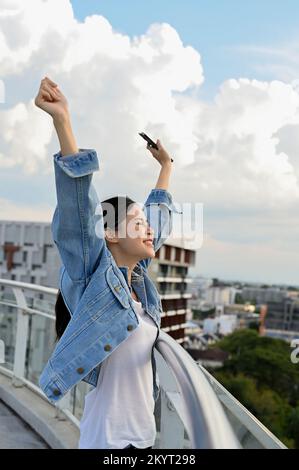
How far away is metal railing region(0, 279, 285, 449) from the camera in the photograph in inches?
42.1

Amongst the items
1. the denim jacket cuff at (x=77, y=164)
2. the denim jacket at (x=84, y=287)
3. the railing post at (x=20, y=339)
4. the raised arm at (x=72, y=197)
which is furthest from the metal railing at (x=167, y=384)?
the denim jacket cuff at (x=77, y=164)

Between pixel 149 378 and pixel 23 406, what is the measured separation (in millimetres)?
2088

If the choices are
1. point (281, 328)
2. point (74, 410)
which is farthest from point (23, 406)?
point (281, 328)

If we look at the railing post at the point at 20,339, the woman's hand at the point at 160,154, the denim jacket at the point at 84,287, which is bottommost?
the railing post at the point at 20,339

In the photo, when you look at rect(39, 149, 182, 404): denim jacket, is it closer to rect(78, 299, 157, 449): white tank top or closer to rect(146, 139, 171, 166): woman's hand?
rect(78, 299, 157, 449): white tank top

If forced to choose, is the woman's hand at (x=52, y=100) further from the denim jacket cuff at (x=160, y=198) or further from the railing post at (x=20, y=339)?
the railing post at (x=20, y=339)

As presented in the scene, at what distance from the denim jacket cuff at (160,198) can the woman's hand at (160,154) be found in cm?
9

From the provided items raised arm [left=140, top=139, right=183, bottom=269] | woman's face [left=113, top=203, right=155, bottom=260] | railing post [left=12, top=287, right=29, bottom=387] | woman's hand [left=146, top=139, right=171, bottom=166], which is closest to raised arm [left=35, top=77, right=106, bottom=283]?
woman's face [left=113, top=203, right=155, bottom=260]

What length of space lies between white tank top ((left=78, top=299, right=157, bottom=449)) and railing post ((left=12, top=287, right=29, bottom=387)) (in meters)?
2.38

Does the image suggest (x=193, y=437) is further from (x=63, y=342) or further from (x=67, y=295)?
(x=67, y=295)

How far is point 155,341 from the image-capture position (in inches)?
57.3

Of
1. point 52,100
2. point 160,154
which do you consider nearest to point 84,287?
point 52,100

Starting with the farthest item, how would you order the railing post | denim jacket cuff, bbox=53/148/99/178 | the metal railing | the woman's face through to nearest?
the railing post < the woman's face < denim jacket cuff, bbox=53/148/99/178 < the metal railing

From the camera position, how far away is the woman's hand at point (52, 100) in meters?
1.42
